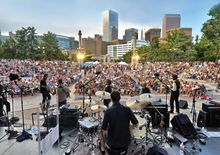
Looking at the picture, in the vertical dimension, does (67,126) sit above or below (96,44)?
below

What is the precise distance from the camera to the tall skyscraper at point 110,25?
605 ft

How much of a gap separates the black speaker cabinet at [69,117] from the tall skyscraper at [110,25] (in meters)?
182

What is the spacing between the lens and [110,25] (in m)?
187

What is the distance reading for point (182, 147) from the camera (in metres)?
4.27

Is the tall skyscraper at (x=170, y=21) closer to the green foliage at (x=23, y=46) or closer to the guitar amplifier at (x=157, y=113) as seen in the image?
the green foliage at (x=23, y=46)

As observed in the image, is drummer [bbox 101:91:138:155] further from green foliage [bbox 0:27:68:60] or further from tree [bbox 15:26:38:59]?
tree [bbox 15:26:38:59]

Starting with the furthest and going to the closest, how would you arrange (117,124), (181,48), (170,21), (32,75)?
1. (170,21)
2. (181,48)
3. (32,75)
4. (117,124)

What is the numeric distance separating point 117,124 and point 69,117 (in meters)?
2.94

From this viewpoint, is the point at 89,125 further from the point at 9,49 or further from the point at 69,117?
the point at 9,49

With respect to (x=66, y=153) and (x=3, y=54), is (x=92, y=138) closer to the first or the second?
(x=66, y=153)

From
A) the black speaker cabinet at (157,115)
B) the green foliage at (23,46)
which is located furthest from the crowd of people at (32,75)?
the green foliage at (23,46)

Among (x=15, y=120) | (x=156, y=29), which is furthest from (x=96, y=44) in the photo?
(x=15, y=120)

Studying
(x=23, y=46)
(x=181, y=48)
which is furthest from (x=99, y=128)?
(x=23, y=46)

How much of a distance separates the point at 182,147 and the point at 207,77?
52.0 feet
